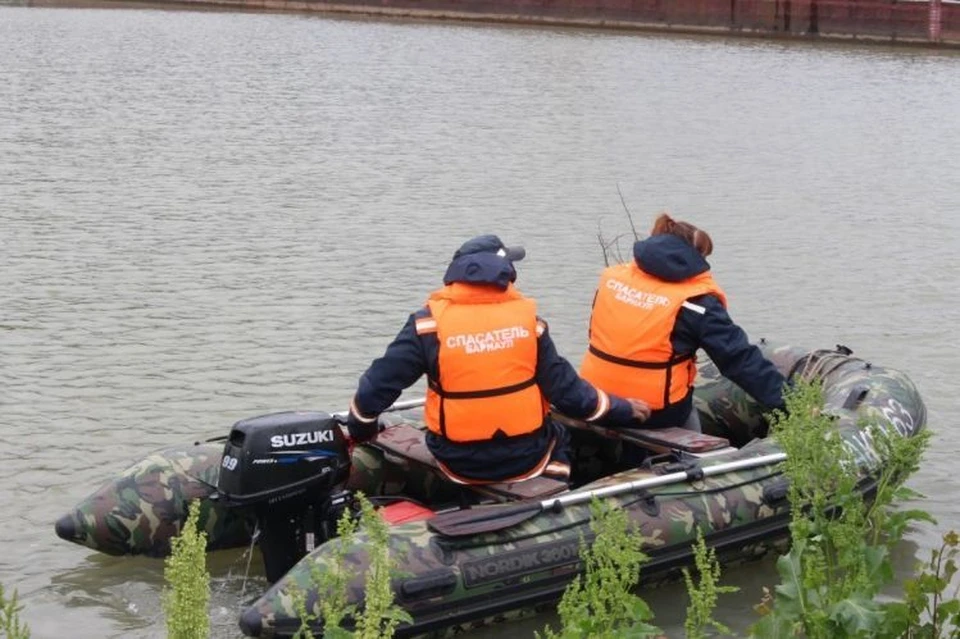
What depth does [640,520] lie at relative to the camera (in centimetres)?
620

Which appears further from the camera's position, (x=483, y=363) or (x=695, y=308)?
(x=695, y=308)

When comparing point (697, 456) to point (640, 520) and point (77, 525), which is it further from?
point (77, 525)

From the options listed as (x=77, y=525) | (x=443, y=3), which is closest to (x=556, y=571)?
(x=77, y=525)

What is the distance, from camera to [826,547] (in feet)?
15.4

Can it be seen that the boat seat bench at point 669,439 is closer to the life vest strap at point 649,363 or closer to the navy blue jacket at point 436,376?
the life vest strap at point 649,363

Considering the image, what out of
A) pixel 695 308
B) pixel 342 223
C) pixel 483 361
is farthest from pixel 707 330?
pixel 342 223

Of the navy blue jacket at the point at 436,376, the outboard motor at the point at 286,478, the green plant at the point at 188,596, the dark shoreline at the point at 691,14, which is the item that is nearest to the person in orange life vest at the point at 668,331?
the navy blue jacket at the point at 436,376

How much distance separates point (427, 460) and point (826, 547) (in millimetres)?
2116

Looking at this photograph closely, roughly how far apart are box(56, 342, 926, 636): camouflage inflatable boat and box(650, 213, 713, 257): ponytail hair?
2.72 ft

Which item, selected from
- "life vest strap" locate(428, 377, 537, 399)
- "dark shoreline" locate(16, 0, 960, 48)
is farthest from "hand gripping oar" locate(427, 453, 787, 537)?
"dark shoreline" locate(16, 0, 960, 48)

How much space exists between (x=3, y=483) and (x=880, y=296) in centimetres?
764

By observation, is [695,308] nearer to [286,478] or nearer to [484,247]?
[484,247]

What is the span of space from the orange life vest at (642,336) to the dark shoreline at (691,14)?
34.0m

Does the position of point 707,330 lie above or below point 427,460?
above
